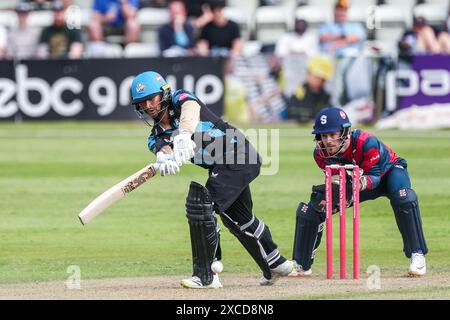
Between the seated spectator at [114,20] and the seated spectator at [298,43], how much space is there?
3.25m

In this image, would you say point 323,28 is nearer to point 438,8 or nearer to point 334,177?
point 438,8

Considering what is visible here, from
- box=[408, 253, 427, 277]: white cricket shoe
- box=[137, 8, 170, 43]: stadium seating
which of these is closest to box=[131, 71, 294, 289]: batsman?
box=[408, 253, 427, 277]: white cricket shoe

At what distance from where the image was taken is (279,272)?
30.2ft

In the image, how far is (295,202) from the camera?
13.7 meters

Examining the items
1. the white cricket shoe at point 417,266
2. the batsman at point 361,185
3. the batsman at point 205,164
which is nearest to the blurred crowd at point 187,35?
the batsman at point 361,185

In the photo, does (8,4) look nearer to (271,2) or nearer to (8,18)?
(8,18)

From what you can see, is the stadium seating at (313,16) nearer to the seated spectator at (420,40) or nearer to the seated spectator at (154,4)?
the seated spectator at (420,40)

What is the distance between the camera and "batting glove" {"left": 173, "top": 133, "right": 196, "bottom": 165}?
841 cm

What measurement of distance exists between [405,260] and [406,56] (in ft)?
36.8

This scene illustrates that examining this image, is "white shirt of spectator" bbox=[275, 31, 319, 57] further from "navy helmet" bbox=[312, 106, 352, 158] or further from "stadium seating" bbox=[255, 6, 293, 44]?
"navy helmet" bbox=[312, 106, 352, 158]

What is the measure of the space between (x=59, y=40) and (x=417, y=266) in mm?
14792

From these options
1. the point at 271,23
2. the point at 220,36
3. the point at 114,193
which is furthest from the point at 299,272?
the point at 271,23

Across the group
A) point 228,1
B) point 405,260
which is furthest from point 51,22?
point 405,260

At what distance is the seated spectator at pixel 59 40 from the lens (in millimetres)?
22922
